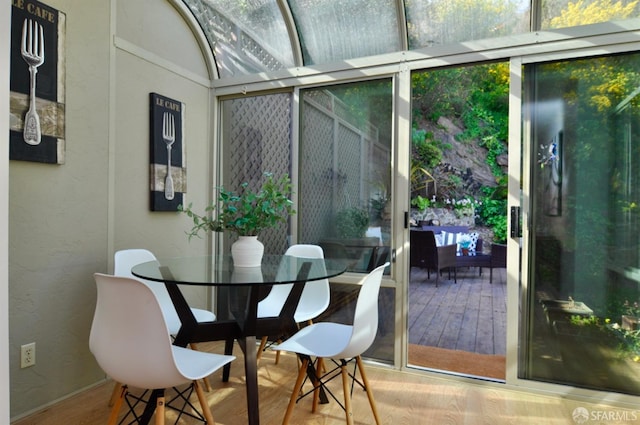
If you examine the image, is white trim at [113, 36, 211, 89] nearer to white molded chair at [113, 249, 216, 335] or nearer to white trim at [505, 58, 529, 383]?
white molded chair at [113, 249, 216, 335]

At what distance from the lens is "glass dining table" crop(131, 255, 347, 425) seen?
1823 mm

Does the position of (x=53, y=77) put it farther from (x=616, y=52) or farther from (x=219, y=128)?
(x=616, y=52)

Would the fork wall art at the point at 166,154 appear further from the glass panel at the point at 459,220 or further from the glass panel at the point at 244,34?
the glass panel at the point at 459,220

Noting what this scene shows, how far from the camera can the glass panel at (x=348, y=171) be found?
295 centimetres

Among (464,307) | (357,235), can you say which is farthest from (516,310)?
(464,307)

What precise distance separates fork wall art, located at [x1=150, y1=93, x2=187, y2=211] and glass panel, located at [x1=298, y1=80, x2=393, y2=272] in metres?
0.98

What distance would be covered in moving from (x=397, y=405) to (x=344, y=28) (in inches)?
108

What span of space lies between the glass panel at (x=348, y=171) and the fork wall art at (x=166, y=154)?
0.98 metres

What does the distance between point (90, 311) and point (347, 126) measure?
2203 mm

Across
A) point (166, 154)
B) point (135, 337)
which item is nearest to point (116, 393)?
point (135, 337)

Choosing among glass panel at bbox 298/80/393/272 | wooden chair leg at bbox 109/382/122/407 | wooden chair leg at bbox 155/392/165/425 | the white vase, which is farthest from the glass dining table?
glass panel at bbox 298/80/393/272

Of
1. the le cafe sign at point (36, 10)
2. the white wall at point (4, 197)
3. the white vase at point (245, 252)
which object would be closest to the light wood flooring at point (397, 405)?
the white vase at point (245, 252)

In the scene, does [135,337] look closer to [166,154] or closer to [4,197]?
[4,197]

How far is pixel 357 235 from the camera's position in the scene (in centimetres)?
304
